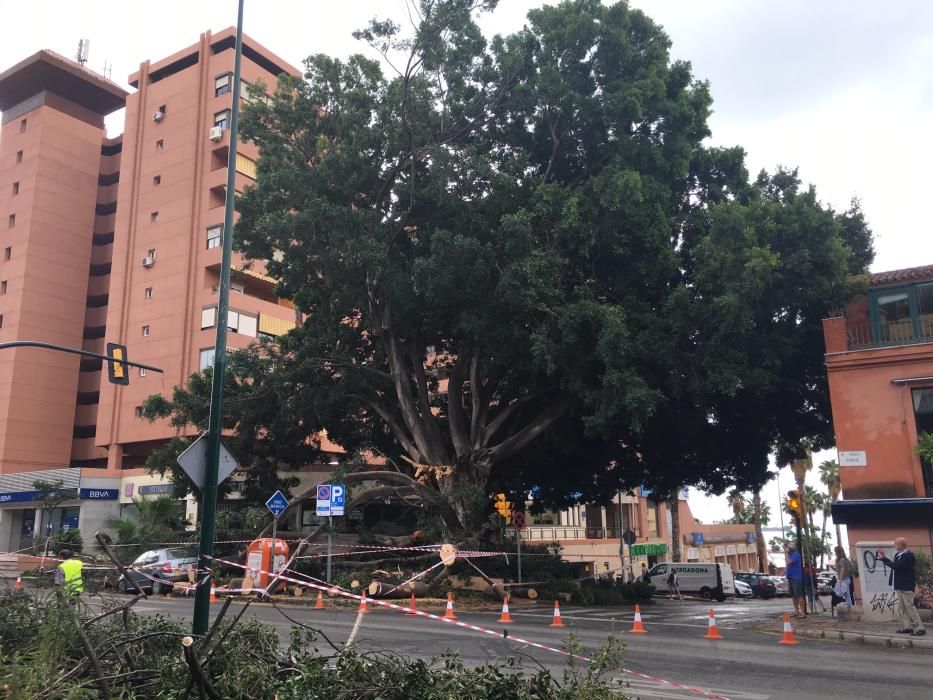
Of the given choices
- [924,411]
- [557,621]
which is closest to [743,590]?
[924,411]

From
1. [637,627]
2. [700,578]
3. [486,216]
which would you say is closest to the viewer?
[637,627]

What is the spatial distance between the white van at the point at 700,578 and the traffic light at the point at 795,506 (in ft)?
52.7

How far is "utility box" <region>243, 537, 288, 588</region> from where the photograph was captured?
21.3m

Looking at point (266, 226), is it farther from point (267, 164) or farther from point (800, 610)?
point (800, 610)

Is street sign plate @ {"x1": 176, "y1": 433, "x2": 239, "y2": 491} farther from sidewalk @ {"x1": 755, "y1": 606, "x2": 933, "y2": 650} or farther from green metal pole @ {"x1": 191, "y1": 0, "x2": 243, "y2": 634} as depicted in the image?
sidewalk @ {"x1": 755, "y1": 606, "x2": 933, "y2": 650}

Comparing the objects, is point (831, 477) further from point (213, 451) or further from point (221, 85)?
point (213, 451)

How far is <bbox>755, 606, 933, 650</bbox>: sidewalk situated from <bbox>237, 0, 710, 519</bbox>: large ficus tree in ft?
20.5

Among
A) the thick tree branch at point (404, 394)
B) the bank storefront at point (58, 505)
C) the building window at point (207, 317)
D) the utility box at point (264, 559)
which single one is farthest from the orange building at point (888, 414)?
the bank storefront at point (58, 505)

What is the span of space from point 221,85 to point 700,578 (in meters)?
40.5

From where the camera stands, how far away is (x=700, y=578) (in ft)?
119

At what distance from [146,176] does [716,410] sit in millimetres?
41725

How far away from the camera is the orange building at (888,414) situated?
67.1ft

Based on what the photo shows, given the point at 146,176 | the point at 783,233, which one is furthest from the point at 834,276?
the point at 146,176

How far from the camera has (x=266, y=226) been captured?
→ 2386 centimetres
